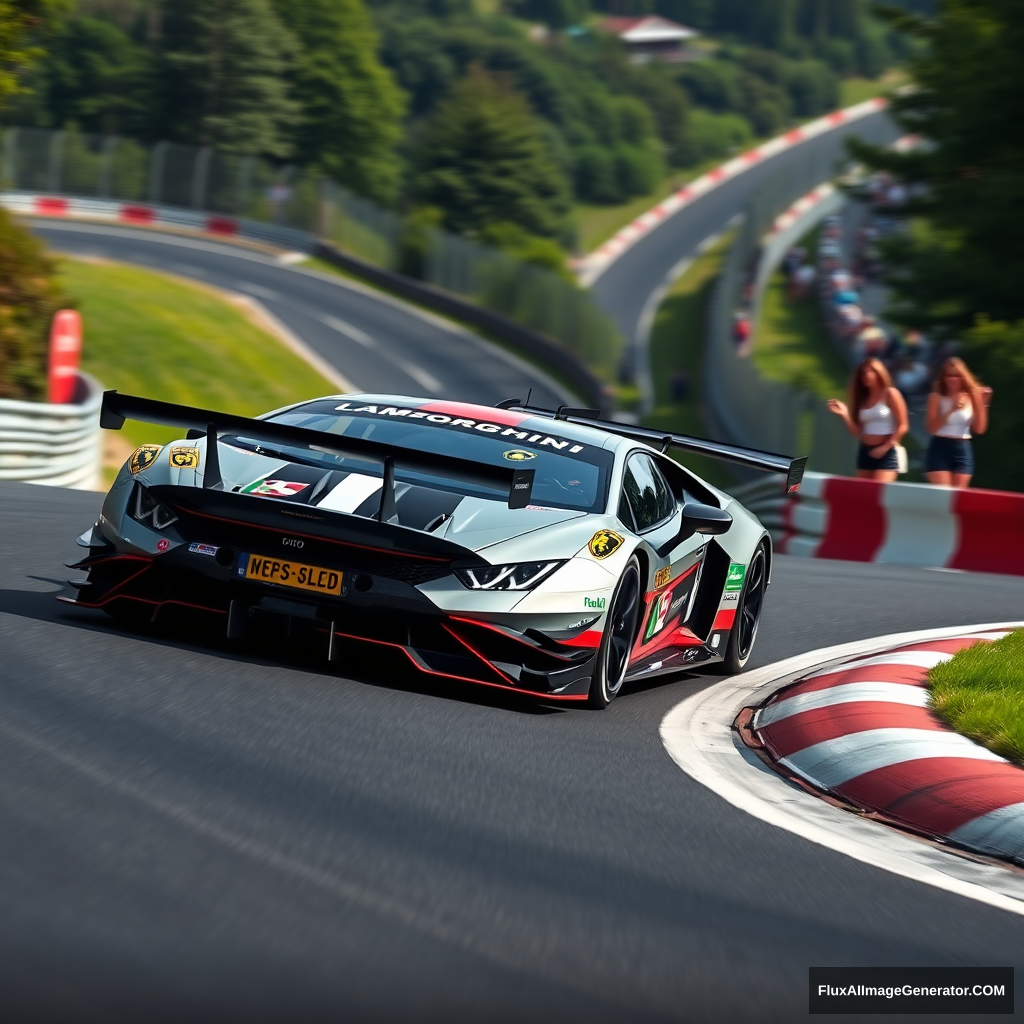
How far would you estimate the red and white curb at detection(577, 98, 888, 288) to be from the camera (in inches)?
3103

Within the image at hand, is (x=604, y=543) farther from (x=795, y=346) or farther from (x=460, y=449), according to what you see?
(x=795, y=346)

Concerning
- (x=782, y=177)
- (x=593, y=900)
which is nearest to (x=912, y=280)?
(x=593, y=900)

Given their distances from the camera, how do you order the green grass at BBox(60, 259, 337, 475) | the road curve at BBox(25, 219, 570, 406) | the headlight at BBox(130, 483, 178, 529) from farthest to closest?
the road curve at BBox(25, 219, 570, 406) → the green grass at BBox(60, 259, 337, 475) → the headlight at BBox(130, 483, 178, 529)

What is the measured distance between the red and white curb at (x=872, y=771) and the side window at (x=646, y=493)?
2.79ft

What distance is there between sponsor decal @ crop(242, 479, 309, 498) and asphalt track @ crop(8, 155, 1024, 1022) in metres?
0.65

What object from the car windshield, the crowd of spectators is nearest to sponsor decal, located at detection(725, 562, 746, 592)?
the car windshield

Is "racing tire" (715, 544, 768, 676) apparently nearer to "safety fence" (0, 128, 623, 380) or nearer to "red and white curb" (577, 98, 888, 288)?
"safety fence" (0, 128, 623, 380)

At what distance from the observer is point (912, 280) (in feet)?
87.5

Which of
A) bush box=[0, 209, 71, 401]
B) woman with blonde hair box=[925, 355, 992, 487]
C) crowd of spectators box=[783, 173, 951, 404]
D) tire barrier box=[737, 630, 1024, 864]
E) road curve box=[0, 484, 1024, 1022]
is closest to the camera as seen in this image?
road curve box=[0, 484, 1024, 1022]

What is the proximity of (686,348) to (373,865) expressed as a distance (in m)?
52.0

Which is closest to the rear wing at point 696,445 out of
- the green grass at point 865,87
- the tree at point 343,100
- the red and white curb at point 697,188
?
the red and white curb at point 697,188

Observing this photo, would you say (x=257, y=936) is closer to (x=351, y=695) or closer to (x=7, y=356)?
(x=351, y=695)

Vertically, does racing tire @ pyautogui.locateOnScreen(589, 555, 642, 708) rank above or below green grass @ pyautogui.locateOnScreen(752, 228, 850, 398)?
above

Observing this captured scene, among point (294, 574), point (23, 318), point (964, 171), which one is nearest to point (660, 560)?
point (294, 574)
